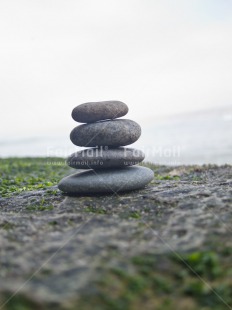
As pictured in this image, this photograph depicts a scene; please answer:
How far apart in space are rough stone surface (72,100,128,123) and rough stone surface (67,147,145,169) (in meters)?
0.87

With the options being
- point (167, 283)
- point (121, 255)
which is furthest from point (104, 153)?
point (167, 283)

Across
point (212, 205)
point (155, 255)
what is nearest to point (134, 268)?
point (155, 255)

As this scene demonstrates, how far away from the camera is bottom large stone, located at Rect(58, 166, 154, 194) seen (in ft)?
29.7

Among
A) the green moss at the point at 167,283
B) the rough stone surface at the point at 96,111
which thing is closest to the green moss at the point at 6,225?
the green moss at the point at 167,283

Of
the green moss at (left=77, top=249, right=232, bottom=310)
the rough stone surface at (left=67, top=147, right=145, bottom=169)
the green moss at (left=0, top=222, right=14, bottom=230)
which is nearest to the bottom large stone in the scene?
the rough stone surface at (left=67, top=147, right=145, bottom=169)

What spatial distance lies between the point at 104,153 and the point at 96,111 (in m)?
1.17

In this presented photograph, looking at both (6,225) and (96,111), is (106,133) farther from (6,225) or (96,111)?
(6,225)

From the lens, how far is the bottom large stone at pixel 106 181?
905 centimetres

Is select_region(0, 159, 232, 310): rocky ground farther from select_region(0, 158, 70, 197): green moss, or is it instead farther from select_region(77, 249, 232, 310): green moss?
select_region(0, 158, 70, 197): green moss

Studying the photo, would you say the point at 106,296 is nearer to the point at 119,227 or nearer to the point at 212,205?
the point at 119,227

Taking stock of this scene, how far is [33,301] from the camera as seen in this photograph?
3.96 meters

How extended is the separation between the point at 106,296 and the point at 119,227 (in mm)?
2166

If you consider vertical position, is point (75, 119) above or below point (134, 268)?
above

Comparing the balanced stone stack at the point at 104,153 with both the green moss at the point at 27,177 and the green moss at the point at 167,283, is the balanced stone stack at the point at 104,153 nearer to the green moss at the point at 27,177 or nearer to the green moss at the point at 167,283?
the green moss at the point at 27,177
